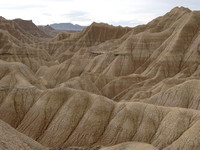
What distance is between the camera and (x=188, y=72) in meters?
70.7

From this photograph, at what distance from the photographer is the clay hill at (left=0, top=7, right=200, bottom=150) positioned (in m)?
35.3

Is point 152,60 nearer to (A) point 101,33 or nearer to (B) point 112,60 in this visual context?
A: (B) point 112,60

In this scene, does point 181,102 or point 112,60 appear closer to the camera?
point 181,102

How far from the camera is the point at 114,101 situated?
1777 inches

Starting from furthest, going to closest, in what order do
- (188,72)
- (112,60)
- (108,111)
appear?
1. (112,60)
2. (188,72)
3. (108,111)

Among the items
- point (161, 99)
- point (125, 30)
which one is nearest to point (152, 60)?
point (161, 99)

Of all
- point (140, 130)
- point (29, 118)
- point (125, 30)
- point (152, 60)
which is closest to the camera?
point (140, 130)

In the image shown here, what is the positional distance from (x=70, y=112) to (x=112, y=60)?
47117 mm

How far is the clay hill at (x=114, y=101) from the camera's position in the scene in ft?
116

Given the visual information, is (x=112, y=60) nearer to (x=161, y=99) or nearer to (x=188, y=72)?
(x=188, y=72)

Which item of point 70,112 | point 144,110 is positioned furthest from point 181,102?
point 70,112

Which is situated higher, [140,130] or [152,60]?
[152,60]

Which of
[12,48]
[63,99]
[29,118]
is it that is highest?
[12,48]

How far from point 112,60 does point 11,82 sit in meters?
41.7
